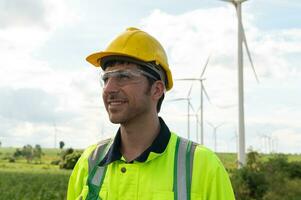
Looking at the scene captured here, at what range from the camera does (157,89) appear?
135 inches

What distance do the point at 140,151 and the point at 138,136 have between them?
84 millimetres

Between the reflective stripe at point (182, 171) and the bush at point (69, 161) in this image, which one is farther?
the bush at point (69, 161)

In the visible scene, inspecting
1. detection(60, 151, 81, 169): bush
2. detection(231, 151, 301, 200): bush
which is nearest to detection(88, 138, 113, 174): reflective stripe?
detection(231, 151, 301, 200): bush

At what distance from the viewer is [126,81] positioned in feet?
10.9

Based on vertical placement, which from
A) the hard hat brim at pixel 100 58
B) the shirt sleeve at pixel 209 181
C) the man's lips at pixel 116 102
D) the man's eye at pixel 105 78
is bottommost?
the shirt sleeve at pixel 209 181

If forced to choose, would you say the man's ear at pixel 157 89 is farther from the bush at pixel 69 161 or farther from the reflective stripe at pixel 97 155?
the bush at pixel 69 161

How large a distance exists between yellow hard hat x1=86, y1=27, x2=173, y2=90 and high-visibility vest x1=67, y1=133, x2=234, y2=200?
0.45 m

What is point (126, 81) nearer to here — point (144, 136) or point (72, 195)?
point (144, 136)

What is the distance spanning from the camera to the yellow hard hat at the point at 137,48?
337 centimetres

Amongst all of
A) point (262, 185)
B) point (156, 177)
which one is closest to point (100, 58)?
point (156, 177)

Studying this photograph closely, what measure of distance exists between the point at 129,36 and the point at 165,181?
2.88 ft

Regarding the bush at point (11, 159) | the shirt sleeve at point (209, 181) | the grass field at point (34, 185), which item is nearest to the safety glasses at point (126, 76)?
the shirt sleeve at point (209, 181)

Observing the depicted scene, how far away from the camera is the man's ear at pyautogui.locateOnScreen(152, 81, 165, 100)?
341 centimetres

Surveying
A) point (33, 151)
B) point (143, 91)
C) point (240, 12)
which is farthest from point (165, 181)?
point (33, 151)
